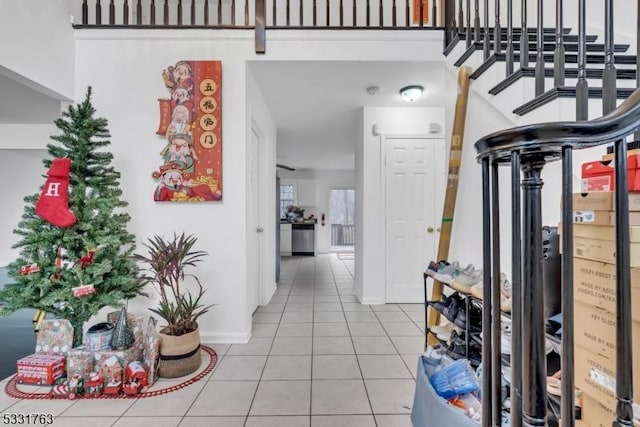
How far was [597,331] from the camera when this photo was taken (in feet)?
2.73

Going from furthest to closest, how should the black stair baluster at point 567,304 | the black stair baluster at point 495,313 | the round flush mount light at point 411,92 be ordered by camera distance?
the round flush mount light at point 411,92
the black stair baluster at point 495,313
the black stair baluster at point 567,304

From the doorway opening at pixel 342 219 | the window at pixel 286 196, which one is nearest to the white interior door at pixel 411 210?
the window at pixel 286 196

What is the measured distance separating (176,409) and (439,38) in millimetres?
3390

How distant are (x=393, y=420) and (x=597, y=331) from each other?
1.23 metres

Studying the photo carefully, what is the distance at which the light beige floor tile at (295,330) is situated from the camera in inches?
113

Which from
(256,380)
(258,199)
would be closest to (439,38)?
(258,199)

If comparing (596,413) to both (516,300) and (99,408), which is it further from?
(99,408)

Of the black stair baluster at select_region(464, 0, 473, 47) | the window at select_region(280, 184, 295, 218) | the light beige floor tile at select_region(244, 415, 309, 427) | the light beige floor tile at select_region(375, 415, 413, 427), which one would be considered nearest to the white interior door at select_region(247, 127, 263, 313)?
the light beige floor tile at select_region(244, 415, 309, 427)

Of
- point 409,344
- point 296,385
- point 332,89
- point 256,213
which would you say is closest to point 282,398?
point 296,385

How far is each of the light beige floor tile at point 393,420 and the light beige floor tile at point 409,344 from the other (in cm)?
82

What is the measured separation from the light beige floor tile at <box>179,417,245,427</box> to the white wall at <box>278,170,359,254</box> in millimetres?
7184

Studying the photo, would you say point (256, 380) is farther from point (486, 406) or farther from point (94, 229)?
point (486, 406)

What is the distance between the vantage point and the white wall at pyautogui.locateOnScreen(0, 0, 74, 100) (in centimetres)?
203

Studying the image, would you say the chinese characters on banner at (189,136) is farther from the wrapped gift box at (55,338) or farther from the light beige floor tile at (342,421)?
the light beige floor tile at (342,421)
